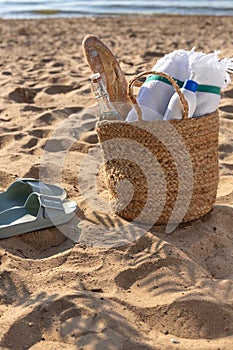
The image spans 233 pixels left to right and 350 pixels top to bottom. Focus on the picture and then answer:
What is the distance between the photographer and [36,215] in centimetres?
253

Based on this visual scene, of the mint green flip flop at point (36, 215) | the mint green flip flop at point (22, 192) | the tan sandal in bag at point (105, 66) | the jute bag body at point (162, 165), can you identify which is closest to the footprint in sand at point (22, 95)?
the tan sandal in bag at point (105, 66)

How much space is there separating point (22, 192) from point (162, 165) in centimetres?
80

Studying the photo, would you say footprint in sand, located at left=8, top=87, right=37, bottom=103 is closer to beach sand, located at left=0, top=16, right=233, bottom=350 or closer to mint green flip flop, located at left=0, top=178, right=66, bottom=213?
beach sand, located at left=0, top=16, right=233, bottom=350

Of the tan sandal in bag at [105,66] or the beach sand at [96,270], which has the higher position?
the tan sandal in bag at [105,66]

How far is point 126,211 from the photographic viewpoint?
2.53 metres

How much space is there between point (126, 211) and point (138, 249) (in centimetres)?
29

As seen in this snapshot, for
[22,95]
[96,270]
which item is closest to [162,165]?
[96,270]

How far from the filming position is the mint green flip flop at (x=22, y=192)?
8.69 feet

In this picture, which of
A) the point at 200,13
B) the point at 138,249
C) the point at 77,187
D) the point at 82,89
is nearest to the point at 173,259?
the point at 138,249

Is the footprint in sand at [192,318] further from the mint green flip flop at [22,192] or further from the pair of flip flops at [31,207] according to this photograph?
the mint green flip flop at [22,192]

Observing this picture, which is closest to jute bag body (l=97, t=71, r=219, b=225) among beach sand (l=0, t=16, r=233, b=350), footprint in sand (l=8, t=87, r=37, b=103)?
beach sand (l=0, t=16, r=233, b=350)

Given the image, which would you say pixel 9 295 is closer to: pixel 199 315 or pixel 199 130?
pixel 199 315

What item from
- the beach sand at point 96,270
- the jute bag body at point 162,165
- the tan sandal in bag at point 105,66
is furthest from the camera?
the tan sandal in bag at point 105,66

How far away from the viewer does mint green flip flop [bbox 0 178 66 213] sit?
2.65 m
